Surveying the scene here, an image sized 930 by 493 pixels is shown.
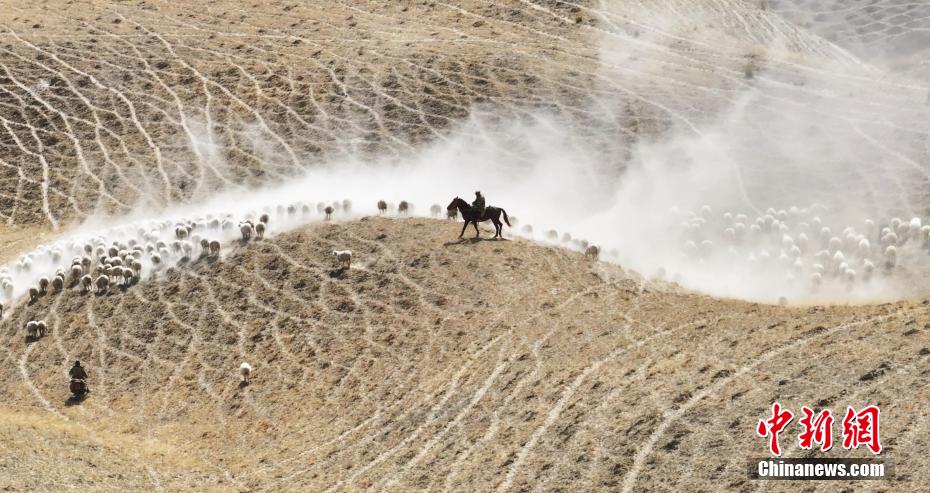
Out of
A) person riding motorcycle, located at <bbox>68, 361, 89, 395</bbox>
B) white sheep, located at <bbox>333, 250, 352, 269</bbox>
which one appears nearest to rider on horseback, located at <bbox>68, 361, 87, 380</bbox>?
person riding motorcycle, located at <bbox>68, 361, 89, 395</bbox>

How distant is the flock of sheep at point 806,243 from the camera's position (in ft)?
110

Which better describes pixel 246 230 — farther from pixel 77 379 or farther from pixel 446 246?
pixel 77 379

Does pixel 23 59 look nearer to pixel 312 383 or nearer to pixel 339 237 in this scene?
pixel 339 237

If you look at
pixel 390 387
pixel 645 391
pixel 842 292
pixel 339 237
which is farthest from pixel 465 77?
pixel 645 391

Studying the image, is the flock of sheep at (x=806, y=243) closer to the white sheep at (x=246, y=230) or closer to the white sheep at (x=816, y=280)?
the white sheep at (x=816, y=280)

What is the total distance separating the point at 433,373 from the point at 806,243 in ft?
56.8

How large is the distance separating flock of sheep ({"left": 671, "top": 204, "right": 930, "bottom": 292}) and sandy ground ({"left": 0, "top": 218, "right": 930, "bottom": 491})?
249 inches

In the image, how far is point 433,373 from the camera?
84.0ft

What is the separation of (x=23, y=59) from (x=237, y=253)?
3241 centimetres

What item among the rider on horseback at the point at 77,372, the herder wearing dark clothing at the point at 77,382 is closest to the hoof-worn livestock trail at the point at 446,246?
the herder wearing dark clothing at the point at 77,382

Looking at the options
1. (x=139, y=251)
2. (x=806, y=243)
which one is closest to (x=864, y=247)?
(x=806, y=243)

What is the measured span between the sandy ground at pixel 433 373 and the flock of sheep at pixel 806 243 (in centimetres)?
633

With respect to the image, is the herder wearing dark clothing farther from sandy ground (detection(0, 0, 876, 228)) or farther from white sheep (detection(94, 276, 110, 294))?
sandy ground (detection(0, 0, 876, 228))

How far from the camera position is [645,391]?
2161 cm
